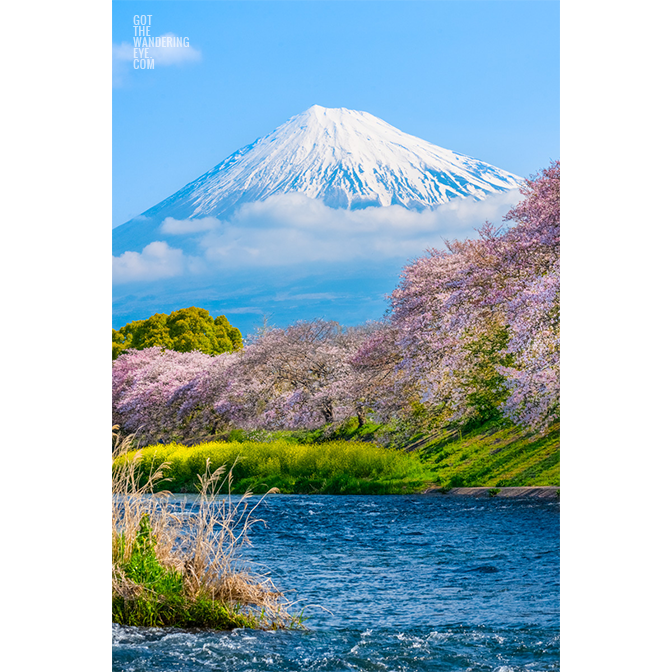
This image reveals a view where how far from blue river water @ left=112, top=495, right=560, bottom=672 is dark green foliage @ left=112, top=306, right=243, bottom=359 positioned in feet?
5.01

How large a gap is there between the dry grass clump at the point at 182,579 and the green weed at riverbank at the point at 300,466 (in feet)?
3.75

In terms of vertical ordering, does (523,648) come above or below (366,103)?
below

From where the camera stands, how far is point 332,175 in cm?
544

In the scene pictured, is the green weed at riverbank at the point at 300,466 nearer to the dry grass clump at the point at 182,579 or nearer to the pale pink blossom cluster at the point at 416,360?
the pale pink blossom cluster at the point at 416,360

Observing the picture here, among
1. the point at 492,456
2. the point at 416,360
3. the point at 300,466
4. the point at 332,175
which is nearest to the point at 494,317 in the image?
the point at 416,360

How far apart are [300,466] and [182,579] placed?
199cm

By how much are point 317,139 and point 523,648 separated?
369cm

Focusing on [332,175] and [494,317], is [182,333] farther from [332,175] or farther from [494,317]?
[494,317]

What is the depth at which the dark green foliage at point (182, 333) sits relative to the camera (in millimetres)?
5555

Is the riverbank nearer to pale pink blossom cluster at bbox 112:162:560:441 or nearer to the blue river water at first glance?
the blue river water

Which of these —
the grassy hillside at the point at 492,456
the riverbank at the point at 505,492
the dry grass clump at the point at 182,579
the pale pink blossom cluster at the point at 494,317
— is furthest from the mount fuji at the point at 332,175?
the riverbank at the point at 505,492

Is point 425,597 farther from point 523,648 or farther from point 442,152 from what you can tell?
point 442,152
